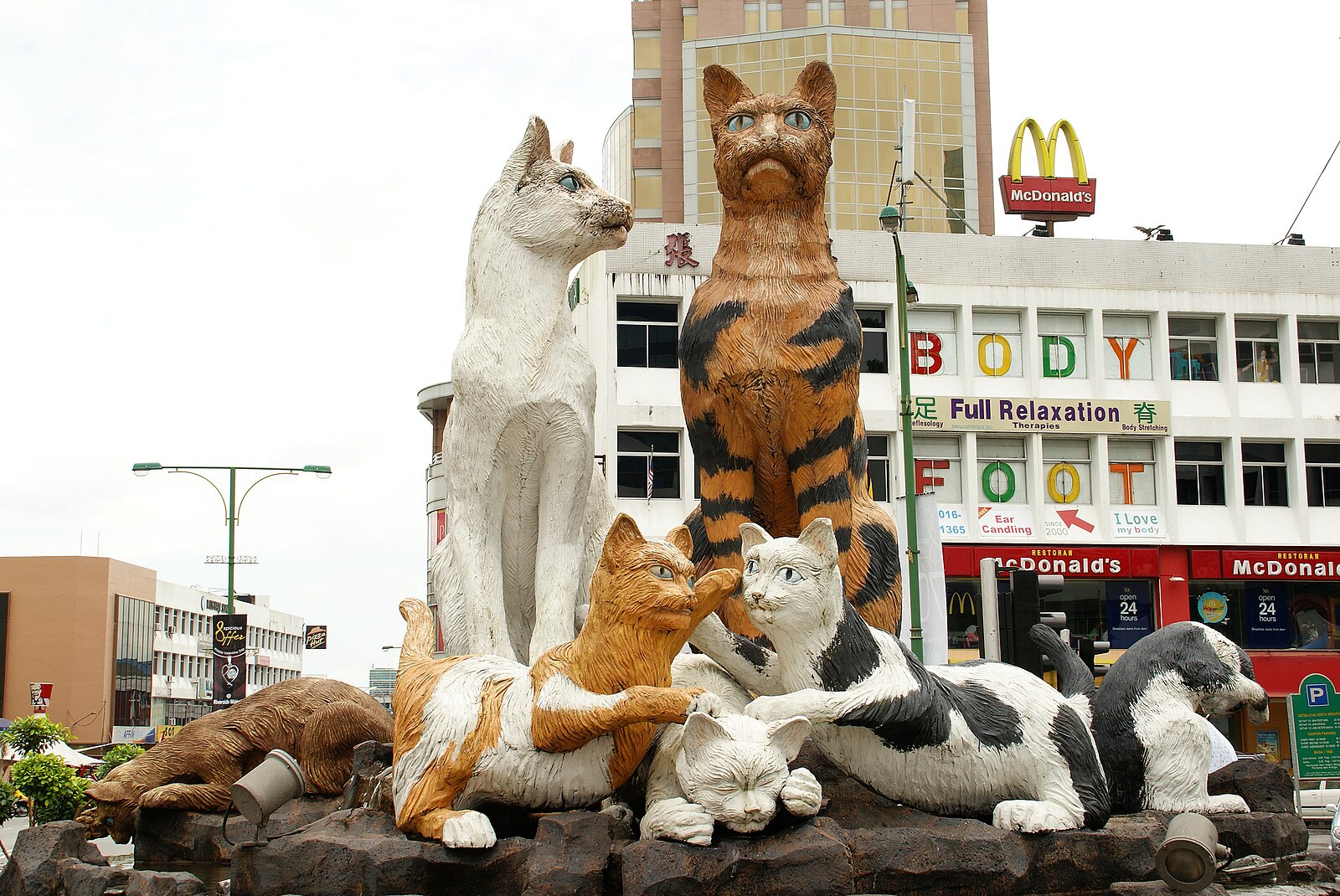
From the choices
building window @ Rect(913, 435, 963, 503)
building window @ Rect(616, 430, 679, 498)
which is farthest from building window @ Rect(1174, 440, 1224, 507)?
building window @ Rect(616, 430, 679, 498)

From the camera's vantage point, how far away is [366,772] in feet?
22.2

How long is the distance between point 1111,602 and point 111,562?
4565 cm

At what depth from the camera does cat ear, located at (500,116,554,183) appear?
7027mm

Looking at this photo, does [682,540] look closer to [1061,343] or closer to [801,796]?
[801,796]

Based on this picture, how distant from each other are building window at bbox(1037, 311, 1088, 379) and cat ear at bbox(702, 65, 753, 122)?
23.1 m

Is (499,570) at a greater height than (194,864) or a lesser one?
greater

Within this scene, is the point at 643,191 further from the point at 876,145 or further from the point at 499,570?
the point at 499,570

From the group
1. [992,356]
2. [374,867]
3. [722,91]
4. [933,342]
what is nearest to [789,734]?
[374,867]

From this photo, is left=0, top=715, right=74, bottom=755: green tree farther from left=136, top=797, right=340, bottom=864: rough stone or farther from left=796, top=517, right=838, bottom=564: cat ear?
left=796, top=517, right=838, bottom=564: cat ear

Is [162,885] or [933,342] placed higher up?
[933,342]

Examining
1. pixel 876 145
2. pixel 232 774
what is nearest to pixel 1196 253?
pixel 876 145

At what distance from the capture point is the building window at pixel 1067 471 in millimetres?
28688

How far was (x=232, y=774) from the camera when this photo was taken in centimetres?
744

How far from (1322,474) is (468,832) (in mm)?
29065
